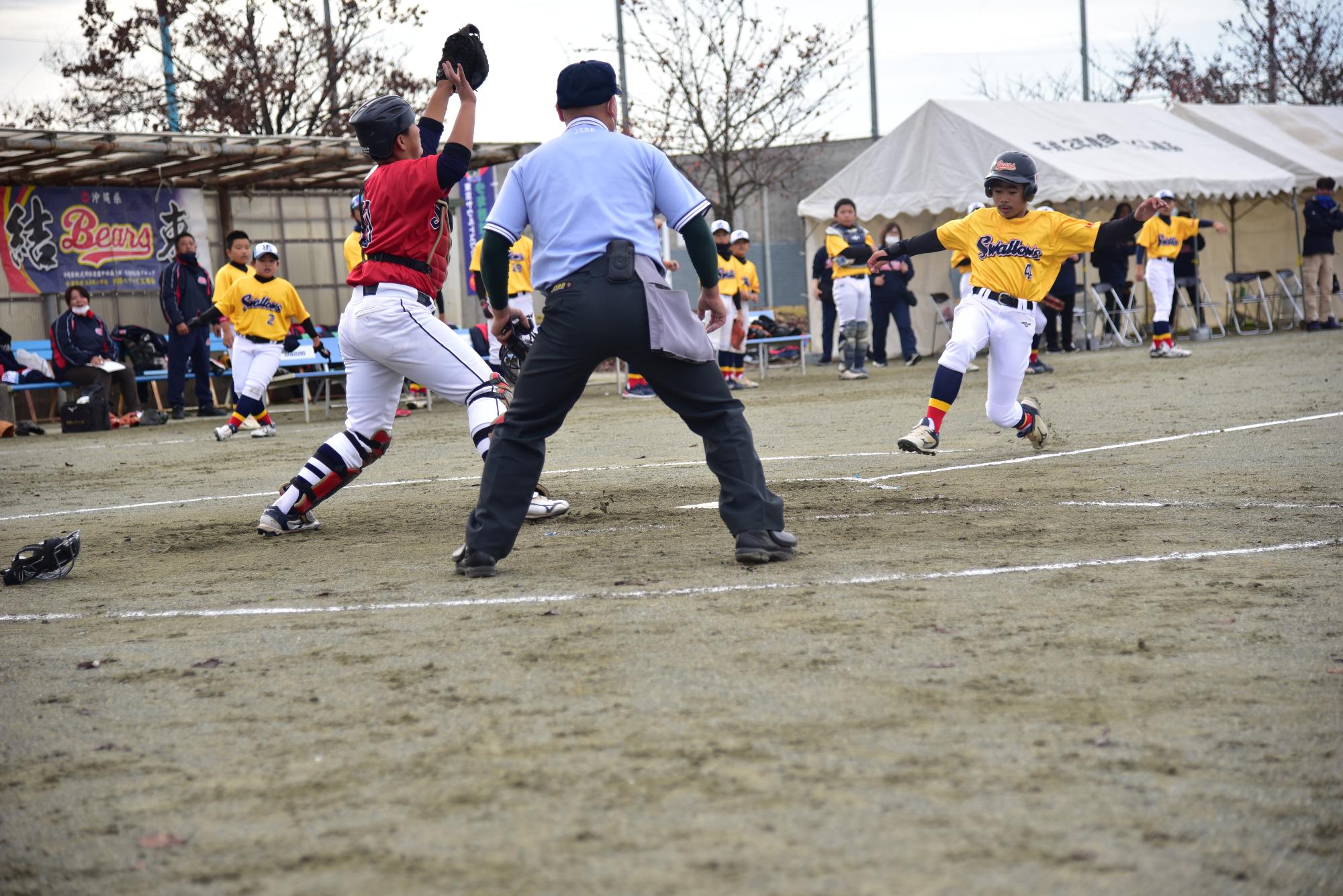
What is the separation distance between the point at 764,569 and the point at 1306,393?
9.09 m

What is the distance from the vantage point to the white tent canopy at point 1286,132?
86.1ft

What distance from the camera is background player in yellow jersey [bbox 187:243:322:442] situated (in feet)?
50.5

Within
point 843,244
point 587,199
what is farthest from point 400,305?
point 843,244

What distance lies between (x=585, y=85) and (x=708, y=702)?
310cm

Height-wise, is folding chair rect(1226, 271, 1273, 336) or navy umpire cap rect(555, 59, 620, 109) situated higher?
navy umpire cap rect(555, 59, 620, 109)

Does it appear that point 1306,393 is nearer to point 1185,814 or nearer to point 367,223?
point 367,223

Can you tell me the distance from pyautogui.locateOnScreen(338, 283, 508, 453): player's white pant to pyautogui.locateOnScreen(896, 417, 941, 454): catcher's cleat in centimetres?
279

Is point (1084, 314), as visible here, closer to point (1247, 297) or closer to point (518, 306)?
point (1247, 297)

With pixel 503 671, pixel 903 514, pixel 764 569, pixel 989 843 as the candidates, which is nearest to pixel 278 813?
pixel 503 671

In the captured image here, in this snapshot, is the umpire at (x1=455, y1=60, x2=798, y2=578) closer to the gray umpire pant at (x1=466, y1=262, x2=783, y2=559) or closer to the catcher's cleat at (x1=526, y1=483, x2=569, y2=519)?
the gray umpire pant at (x1=466, y1=262, x2=783, y2=559)

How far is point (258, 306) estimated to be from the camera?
15578 mm

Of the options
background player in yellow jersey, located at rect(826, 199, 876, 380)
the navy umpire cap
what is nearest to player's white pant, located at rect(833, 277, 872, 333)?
background player in yellow jersey, located at rect(826, 199, 876, 380)

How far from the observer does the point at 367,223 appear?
23.8 ft

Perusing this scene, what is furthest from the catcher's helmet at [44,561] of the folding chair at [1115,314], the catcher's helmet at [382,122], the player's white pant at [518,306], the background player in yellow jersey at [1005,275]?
the folding chair at [1115,314]
